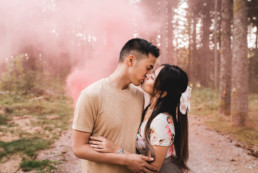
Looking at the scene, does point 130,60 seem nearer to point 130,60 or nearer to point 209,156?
point 130,60

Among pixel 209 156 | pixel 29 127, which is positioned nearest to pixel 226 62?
pixel 209 156

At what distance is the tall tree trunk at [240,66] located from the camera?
6.70 m

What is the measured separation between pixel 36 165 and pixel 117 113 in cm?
356

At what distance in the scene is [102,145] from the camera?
187cm

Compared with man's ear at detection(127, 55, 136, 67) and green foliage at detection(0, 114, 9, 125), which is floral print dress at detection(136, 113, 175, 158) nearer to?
man's ear at detection(127, 55, 136, 67)

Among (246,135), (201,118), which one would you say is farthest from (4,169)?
(201,118)

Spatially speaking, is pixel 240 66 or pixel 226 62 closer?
pixel 240 66

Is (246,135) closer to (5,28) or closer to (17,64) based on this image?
(17,64)

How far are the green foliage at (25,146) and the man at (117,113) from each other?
3.93 meters

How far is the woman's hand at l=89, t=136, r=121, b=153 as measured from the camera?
73.5 inches

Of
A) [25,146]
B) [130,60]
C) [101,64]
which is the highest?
[101,64]

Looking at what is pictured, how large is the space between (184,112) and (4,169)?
4304 millimetres

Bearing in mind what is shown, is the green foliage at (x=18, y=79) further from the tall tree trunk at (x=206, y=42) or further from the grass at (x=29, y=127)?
the tall tree trunk at (x=206, y=42)

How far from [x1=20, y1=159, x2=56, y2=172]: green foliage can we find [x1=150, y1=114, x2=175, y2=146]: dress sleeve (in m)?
3.42
